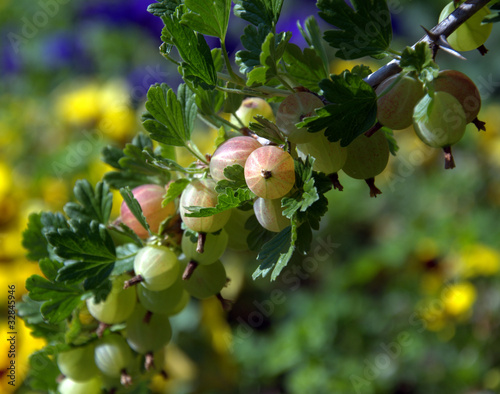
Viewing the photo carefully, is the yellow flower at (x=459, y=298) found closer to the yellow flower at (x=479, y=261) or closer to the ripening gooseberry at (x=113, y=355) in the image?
the yellow flower at (x=479, y=261)

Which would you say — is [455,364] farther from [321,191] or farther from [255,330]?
[321,191]

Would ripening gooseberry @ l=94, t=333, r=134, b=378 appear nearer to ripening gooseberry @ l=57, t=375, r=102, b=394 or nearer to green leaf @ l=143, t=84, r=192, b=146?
ripening gooseberry @ l=57, t=375, r=102, b=394

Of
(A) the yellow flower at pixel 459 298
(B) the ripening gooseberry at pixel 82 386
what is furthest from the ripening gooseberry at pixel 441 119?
(A) the yellow flower at pixel 459 298

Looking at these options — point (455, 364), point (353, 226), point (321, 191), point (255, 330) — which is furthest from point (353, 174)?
point (353, 226)

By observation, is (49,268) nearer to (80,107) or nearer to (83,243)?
(83,243)

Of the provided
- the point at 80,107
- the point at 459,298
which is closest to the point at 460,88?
the point at 459,298
